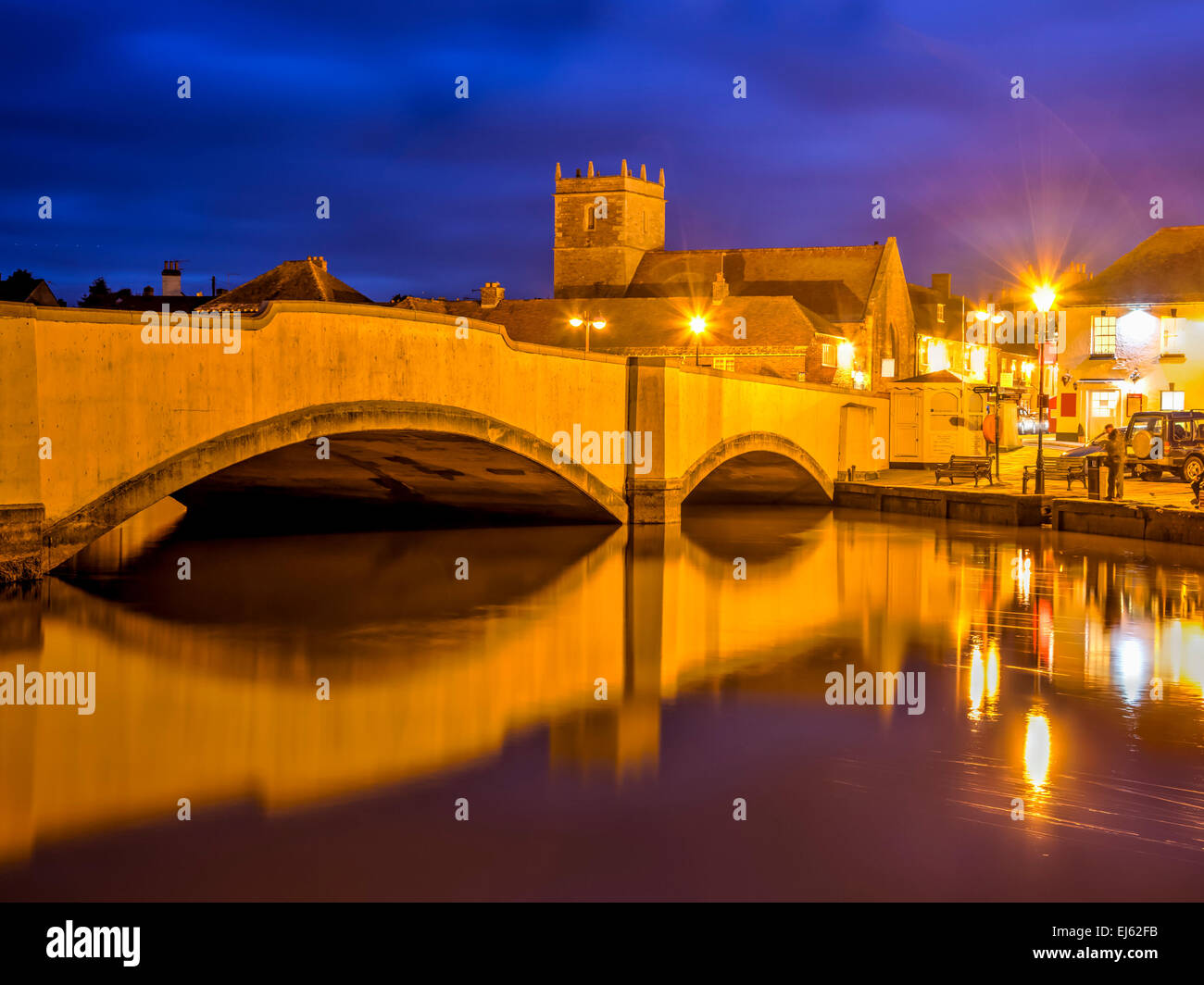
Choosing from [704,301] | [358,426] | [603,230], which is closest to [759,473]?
[358,426]

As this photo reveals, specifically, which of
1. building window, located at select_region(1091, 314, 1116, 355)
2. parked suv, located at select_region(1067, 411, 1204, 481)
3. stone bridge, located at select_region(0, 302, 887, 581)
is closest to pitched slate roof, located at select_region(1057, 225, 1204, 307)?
building window, located at select_region(1091, 314, 1116, 355)

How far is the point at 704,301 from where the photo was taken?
64562 millimetres

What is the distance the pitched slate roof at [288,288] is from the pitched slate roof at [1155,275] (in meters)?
26.1

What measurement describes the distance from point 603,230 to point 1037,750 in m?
70.6

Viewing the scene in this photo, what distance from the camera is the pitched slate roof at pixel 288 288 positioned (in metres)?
39.2

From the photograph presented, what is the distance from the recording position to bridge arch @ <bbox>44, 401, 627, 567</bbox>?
1664 cm

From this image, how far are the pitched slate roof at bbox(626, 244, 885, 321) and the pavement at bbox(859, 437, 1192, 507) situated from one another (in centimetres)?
2110

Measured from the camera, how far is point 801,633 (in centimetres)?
1622

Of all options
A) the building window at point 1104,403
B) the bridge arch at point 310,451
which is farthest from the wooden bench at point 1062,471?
the bridge arch at point 310,451

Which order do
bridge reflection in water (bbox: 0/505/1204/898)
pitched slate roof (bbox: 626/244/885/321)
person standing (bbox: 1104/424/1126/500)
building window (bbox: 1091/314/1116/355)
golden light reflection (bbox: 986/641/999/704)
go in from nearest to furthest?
1. bridge reflection in water (bbox: 0/505/1204/898)
2. golden light reflection (bbox: 986/641/999/704)
3. person standing (bbox: 1104/424/1126/500)
4. building window (bbox: 1091/314/1116/355)
5. pitched slate roof (bbox: 626/244/885/321)

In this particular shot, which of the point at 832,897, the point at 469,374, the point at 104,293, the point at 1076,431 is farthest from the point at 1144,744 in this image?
the point at 104,293

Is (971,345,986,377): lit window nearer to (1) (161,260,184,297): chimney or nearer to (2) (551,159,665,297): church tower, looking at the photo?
(2) (551,159,665,297): church tower

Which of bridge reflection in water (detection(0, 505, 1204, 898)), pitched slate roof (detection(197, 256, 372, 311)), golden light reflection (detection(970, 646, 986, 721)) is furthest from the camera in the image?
pitched slate roof (detection(197, 256, 372, 311))

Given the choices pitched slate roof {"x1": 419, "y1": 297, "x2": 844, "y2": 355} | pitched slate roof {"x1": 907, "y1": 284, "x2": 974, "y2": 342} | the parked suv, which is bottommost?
the parked suv
